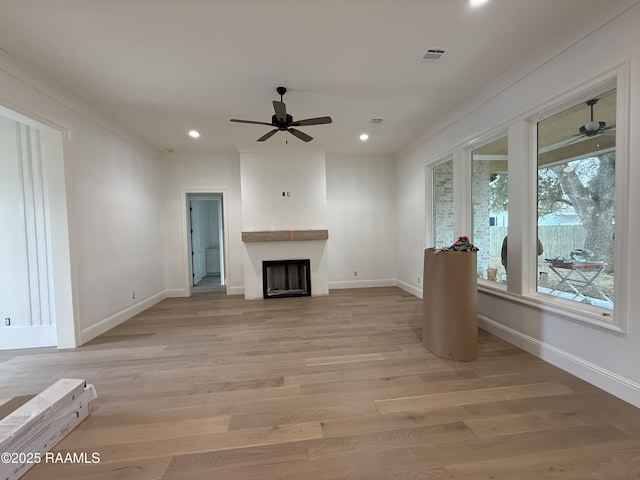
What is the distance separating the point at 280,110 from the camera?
2758 millimetres

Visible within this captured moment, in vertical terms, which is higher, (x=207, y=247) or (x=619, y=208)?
(x=619, y=208)

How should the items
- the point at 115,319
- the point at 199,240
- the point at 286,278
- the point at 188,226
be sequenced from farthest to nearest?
the point at 199,240 < the point at 188,226 < the point at 286,278 < the point at 115,319

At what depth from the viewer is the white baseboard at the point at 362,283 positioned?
18.7ft

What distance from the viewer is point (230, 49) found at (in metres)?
2.28

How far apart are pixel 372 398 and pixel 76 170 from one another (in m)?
4.01

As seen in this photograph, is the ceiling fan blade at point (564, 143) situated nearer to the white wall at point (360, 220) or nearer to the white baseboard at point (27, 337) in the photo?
the white wall at point (360, 220)

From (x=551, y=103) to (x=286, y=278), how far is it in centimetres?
453

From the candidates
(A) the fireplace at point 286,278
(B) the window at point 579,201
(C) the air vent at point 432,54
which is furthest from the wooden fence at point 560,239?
(A) the fireplace at point 286,278

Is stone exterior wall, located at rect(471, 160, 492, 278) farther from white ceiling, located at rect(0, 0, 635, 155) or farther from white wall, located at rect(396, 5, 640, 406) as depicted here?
white ceiling, located at rect(0, 0, 635, 155)

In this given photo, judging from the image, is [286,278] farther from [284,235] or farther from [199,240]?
[199,240]

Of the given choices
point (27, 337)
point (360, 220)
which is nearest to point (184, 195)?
point (27, 337)

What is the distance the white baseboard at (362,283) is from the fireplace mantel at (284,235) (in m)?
1.18

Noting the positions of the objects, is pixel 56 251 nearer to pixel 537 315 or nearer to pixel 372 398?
pixel 372 398

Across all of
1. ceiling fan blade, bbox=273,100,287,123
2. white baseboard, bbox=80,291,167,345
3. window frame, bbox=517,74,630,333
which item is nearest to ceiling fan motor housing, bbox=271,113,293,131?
ceiling fan blade, bbox=273,100,287,123
